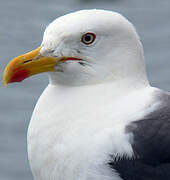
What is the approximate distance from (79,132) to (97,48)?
41 centimetres

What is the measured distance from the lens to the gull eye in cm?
370

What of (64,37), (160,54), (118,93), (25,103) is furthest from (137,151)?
(160,54)

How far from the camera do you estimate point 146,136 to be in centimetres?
354

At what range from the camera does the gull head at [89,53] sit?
3.69 meters

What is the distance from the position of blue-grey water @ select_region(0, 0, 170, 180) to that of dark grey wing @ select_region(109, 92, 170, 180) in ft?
9.10

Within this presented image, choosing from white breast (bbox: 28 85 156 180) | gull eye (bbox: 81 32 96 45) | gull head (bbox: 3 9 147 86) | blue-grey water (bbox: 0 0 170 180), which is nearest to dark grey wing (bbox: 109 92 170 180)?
white breast (bbox: 28 85 156 180)

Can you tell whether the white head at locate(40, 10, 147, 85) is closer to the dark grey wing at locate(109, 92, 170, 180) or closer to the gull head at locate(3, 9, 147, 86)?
the gull head at locate(3, 9, 147, 86)

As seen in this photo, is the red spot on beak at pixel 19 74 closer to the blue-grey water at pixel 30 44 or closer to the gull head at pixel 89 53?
the gull head at pixel 89 53

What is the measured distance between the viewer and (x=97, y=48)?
3719 millimetres

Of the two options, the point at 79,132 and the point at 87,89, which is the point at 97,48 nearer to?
the point at 87,89

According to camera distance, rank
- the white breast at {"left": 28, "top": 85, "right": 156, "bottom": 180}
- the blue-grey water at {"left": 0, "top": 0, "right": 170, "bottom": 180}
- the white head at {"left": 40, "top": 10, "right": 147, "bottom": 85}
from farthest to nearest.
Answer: the blue-grey water at {"left": 0, "top": 0, "right": 170, "bottom": 180} < the white head at {"left": 40, "top": 10, "right": 147, "bottom": 85} < the white breast at {"left": 28, "top": 85, "right": 156, "bottom": 180}

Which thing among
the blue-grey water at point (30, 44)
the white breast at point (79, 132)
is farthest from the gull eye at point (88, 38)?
the blue-grey water at point (30, 44)

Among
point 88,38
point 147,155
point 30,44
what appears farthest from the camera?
point 30,44

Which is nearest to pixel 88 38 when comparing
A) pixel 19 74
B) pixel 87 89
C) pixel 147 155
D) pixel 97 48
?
pixel 97 48
